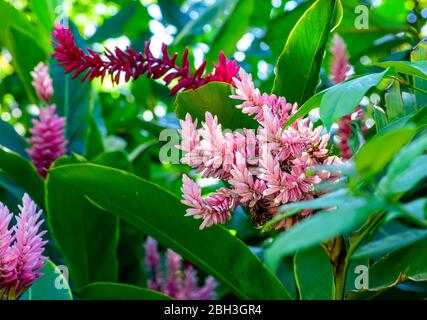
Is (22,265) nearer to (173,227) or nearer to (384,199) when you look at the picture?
(173,227)

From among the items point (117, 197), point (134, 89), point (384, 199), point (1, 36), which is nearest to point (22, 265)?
point (117, 197)

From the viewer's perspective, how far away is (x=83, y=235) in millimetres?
1646

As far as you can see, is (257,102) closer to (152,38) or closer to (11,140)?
(11,140)

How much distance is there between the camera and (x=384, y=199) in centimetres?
60

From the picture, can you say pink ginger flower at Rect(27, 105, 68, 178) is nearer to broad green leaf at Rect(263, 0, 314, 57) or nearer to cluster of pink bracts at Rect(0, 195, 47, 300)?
cluster of pink bracts at Rect(0, 195, 47, 300)

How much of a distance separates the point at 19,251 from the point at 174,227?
337 mm

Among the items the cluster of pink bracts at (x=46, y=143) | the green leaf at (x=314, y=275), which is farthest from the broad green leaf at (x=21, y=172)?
the green leaf at (x=314, y=275)

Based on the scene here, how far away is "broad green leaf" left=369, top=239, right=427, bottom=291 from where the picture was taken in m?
1.08

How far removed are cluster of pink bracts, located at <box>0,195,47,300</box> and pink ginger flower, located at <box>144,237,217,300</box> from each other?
0.74 metres

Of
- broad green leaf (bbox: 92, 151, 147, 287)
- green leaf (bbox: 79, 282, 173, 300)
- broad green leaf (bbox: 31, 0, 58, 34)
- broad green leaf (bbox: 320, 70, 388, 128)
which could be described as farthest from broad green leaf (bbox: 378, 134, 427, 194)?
broad green leaf (bbox: 31, 0, 58, 34)

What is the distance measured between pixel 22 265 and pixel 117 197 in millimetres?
261

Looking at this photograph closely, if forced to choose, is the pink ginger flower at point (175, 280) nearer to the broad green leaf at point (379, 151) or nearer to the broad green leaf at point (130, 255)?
the broad green leaf at point (130, 255)

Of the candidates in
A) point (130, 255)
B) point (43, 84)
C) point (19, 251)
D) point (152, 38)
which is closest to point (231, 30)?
point (152, 38)
